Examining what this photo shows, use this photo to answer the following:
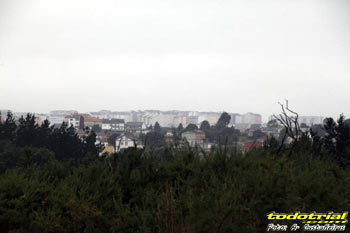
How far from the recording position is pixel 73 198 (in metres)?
7.21

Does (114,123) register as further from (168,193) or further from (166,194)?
(166,194)

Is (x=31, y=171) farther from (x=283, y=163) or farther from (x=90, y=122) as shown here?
(x=90, y=122)

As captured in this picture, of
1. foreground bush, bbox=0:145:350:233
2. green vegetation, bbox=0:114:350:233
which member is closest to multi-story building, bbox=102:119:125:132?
green vegetation, bbox=0:114:350:233

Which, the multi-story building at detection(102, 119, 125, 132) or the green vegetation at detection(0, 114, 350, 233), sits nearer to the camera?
the green vegetation at detection(0, 114, 350, 233)

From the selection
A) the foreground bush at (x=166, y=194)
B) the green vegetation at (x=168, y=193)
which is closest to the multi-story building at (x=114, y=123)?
the green vegetation at (x=168, y=193)

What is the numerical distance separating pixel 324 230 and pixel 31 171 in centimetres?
581

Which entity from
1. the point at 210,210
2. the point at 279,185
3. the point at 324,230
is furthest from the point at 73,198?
the point at 324,230

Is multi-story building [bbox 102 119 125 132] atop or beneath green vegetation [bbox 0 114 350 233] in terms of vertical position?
beneath

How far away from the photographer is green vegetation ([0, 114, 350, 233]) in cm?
614

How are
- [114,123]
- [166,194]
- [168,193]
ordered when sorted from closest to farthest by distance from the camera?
[166,194]
[168,193]
[114,123]

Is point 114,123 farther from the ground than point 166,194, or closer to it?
closer to it

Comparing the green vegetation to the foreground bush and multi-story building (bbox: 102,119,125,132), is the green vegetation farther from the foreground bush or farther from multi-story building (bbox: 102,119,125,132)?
multi-story building (bbox: 102,119,125,132)

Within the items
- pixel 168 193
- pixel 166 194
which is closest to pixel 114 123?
pixel 168 193

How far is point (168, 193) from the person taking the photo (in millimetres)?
6785
